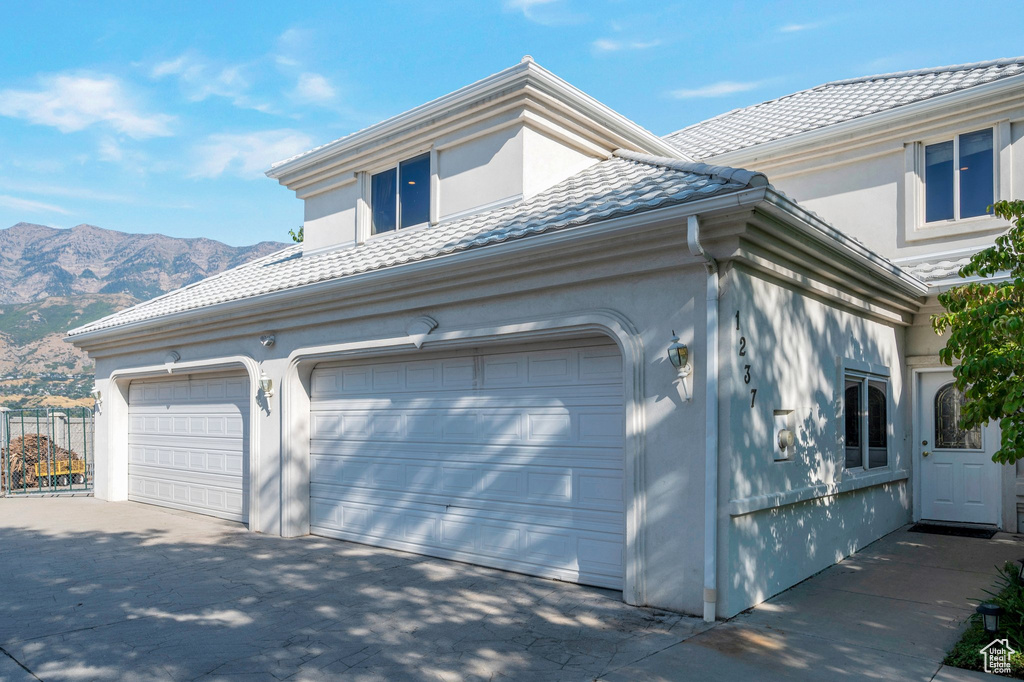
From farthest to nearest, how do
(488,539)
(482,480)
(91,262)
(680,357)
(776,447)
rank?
(91,262) < (482,480) < (488,539) < (776,447) < (680,357)

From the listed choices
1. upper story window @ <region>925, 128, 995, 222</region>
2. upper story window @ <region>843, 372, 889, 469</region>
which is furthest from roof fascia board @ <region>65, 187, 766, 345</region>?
Answer: upper story window @ <region>925, 128, 995, 222</region>

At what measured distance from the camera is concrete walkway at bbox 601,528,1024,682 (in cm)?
467

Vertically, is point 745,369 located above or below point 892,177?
below

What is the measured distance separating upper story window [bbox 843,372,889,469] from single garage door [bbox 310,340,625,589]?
133 inches

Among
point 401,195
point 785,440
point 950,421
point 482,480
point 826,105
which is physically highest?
point 826,105

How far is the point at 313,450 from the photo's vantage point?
32.4 ft

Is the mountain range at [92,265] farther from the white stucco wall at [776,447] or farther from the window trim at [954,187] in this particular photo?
the white stucco wall at [776,447]

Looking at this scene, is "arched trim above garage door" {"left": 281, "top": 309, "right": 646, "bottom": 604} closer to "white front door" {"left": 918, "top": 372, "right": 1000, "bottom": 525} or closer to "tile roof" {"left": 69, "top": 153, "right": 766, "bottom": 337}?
"tile roof" {"left": 69, "top": 153, "right": 766, "bottom": 337}

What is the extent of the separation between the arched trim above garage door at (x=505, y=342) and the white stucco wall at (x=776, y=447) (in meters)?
0.74

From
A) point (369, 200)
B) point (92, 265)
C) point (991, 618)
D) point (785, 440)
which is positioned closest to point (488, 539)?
point (785, 440)

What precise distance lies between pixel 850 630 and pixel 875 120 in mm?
8389

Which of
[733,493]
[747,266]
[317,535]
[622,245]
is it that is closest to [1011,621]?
[733,493]

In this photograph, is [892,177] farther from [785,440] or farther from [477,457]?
[477,457]

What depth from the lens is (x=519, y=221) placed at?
7762 millimetres
